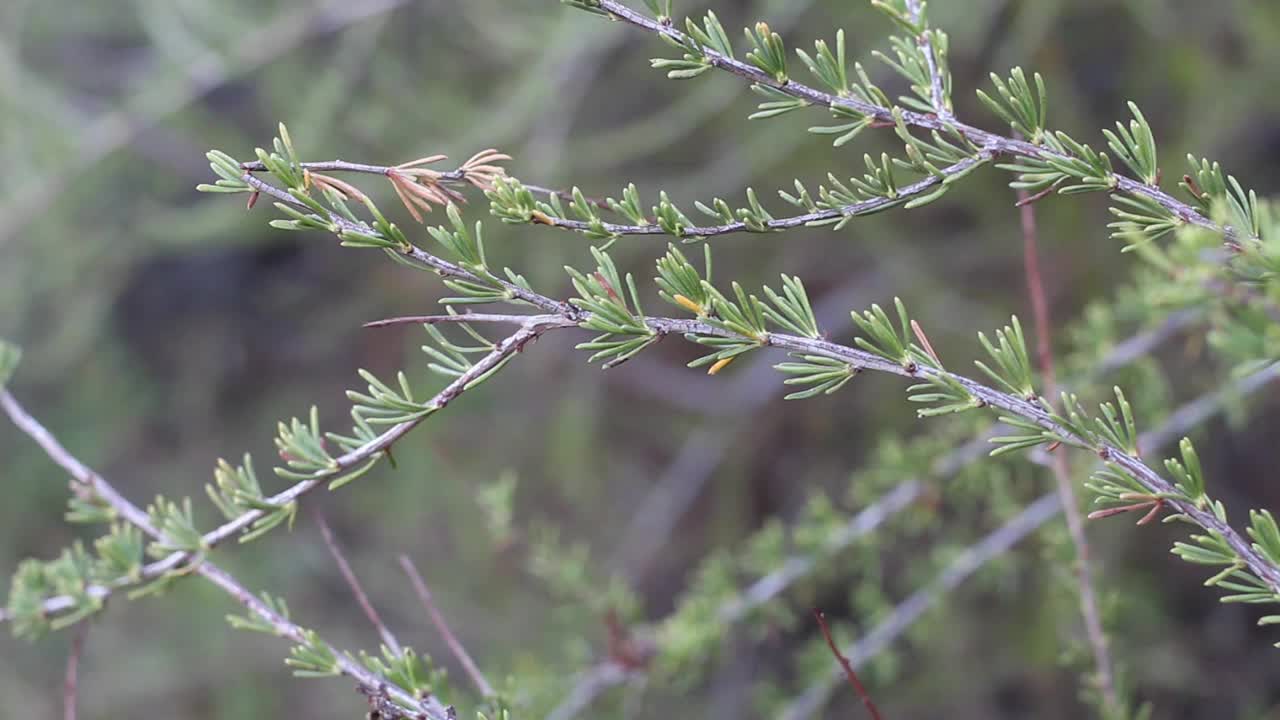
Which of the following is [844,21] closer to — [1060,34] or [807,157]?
[807,157]

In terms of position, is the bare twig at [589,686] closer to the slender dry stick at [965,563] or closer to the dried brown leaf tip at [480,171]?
the slender dry stick at [965,563]

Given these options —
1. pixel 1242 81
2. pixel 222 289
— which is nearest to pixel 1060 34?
pixel 1242 81

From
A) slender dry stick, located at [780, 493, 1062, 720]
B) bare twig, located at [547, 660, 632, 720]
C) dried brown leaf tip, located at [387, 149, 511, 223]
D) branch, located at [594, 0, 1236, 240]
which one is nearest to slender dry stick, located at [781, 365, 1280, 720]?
slender dry stick, located at [780, 493, 1062, 720]

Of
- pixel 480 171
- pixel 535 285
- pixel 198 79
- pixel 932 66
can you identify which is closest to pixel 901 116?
pixel 932 66

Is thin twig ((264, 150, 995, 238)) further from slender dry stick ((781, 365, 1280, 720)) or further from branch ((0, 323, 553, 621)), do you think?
slender dry stick ((781, 365, 1280, 720))

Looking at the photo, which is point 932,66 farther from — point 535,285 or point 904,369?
point 535,285
